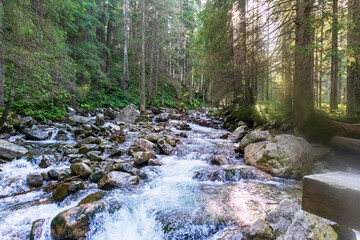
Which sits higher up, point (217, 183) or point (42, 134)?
point (42, 134)

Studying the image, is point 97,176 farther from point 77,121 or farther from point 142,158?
point 77,121

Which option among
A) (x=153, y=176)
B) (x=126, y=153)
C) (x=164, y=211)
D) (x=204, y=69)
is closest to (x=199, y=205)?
(x=164, y=211)

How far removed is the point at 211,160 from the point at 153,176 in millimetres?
2098

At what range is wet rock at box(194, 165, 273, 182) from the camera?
5590 mm

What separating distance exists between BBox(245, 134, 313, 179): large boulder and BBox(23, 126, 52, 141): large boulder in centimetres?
809

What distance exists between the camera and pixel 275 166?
5.85 meters

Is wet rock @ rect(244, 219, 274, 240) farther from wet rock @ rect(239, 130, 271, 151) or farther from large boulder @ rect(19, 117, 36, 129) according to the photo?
large boulder @ rect(19, 117, 36, 129)

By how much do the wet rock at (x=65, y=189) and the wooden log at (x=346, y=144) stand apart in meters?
6.51

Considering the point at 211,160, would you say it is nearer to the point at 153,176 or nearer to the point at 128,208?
the point at 153,176

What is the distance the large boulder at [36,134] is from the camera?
336 inches

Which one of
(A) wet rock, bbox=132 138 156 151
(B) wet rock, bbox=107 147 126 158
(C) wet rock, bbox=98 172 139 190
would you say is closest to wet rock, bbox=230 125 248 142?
(A) wet rock, bbox=132 138 156 151

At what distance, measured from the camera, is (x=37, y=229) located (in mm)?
3379

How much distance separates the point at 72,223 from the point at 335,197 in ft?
11.7

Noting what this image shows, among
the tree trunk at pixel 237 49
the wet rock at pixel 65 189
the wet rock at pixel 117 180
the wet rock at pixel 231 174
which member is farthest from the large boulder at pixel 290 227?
the tree trunk at pixel 237 49
